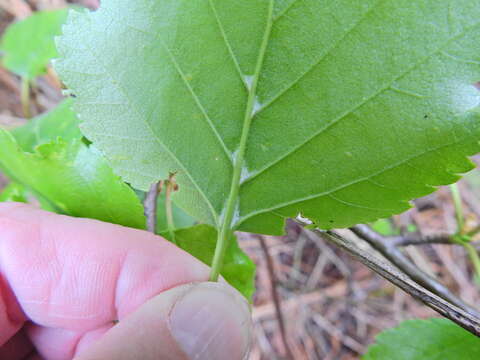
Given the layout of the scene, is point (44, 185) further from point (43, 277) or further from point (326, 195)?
point (326, 195)

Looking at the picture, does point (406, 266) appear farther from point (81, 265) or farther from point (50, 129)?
point (50, 129)

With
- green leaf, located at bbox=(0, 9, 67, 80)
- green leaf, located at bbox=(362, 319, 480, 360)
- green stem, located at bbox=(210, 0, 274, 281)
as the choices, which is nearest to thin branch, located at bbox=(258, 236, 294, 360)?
green leaf, located at bbox=(362, 319, 480, 360)

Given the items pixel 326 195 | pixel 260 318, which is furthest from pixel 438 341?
pixel 260 318

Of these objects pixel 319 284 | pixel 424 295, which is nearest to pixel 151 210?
pixel 424 295

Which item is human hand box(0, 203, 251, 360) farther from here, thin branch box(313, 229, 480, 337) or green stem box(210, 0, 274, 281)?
thin branch box(313, 229, 480, 337)

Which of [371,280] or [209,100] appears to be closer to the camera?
[209,100]

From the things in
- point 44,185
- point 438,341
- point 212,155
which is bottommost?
point 438,341

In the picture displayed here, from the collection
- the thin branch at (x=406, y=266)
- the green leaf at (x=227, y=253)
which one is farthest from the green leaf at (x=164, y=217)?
the thin branch at (x=406, y=266)
